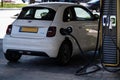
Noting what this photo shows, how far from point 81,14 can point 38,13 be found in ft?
4.21

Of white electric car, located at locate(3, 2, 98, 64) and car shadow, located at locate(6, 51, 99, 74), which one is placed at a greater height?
white electric car, located at locate(3, 2, 98, 64)

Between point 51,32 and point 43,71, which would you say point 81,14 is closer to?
point 51,32

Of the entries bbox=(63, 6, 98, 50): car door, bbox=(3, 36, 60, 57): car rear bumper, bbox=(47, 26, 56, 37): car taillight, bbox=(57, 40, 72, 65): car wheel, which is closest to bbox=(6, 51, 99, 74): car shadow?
bbox=(57, 40, 72, 65): car wheel

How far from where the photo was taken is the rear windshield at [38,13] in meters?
9.67

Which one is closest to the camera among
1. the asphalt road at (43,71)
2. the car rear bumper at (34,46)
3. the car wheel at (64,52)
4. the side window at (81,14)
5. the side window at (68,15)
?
the asphalt road at (43,71)

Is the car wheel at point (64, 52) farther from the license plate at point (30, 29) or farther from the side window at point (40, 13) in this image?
the side window at point (40, 13)

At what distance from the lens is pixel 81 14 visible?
34.6 ft

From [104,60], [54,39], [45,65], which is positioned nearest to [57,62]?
[45,65]

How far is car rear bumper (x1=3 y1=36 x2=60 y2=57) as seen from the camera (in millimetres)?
9242

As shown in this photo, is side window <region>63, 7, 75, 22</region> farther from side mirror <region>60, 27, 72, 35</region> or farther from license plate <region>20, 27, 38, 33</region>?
license plate <region>20, 27, 38, 33</region>

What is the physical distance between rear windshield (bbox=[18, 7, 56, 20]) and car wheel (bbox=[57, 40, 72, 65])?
75 cm

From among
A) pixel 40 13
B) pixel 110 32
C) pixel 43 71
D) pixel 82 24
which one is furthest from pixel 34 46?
pixel 110 32

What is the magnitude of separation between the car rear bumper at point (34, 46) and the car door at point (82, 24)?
0.85 metres

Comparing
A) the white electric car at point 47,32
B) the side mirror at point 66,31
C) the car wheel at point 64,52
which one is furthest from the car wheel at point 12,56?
the side mirror at point 66,31
